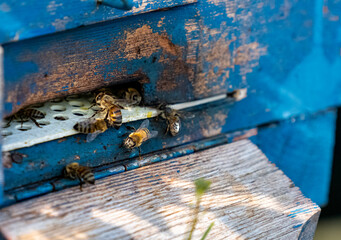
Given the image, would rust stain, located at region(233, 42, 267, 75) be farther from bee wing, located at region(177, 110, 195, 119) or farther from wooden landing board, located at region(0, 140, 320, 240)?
wooden landing board, located at region(0, 140, 320, 240)

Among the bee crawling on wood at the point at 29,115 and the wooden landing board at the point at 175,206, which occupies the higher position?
the bee crawling on wood at the point at 29,115

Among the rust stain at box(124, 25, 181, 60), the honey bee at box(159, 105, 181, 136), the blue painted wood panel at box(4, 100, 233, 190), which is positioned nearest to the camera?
the blue painted wood panel at box(4, 100, 233, 190)

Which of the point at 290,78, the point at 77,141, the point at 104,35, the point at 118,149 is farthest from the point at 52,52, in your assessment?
the point at 290,78

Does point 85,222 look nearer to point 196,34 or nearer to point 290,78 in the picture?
point 196,34

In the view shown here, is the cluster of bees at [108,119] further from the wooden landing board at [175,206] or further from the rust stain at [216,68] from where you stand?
the rust stain at [216,68]

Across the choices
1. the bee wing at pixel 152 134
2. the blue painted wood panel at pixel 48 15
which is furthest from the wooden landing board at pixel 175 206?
the blue painted wood panel at pixel 48 15

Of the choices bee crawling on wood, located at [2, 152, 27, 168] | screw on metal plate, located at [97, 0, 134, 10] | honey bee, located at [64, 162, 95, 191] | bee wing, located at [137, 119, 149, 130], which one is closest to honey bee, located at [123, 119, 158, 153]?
bee wing, located at [137, 119, 149, 130]
